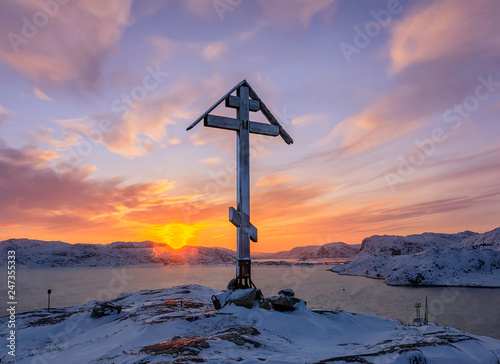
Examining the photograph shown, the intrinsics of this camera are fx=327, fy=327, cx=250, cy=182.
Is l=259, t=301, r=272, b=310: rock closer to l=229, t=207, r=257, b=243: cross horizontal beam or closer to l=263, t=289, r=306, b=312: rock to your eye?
l=263, t=289, r=306, b=312: rock

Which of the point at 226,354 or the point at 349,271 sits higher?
the point at 226,354

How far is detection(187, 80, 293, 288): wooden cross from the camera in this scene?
13.5m

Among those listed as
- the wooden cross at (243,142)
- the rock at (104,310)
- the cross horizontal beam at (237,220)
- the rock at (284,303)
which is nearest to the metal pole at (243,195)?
the wooden cross at (243,142)

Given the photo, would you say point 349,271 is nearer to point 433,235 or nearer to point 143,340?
point 433,235

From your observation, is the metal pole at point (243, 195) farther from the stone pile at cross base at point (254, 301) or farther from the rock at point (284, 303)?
the rock at point (284, 303)

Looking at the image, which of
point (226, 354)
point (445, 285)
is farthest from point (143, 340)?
point (445, 285)

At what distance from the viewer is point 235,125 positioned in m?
14.3

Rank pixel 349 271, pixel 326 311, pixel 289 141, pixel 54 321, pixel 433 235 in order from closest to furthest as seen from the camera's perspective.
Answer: pixel 326 311
pixel 289 141
pixel 54 321
pixel 349 271
pixel 433 235

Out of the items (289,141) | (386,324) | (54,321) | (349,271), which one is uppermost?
(289,141)

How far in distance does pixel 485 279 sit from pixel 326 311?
77.0m

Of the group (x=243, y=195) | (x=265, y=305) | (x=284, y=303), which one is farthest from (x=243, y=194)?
(x=284, y=303)

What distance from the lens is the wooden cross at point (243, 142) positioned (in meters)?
13.5

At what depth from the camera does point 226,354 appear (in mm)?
7203

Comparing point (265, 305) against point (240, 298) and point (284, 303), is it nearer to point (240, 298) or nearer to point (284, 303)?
point (284, 303)
